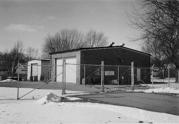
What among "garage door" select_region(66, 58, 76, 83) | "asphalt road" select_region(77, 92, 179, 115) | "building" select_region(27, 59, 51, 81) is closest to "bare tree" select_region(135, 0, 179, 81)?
"asphalt road" select_region(77, 92, 179, 115)

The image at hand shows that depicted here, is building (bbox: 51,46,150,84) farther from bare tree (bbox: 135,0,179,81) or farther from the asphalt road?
the asphalt road

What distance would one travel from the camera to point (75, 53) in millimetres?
30406

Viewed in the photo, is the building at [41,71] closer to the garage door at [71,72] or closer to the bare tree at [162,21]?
the garage door at [71,72]

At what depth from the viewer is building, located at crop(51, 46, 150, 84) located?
29359mm

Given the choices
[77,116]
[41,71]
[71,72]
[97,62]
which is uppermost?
[97,62]

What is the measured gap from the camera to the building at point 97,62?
1156 inches

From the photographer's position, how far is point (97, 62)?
30547 millimetres

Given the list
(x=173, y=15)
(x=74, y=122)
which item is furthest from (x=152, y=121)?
(x=173, y=15)

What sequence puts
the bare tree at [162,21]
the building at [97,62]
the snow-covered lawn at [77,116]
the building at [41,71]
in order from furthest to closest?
1. the building at [41,71]
2. the building at [97,62]
3. the bare tree at [162,21]
4. the snow-covered lawn at [77,116]

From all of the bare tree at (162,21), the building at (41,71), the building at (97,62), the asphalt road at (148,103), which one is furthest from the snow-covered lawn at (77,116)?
the building at (41,71)

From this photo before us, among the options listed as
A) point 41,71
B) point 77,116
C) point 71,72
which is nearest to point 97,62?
point 71,72

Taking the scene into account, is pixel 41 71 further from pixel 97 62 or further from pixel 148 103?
pixel 148 103

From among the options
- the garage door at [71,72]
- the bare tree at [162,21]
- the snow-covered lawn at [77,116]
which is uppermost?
the bare tree at [162,21]

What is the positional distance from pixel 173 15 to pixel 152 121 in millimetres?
10854
